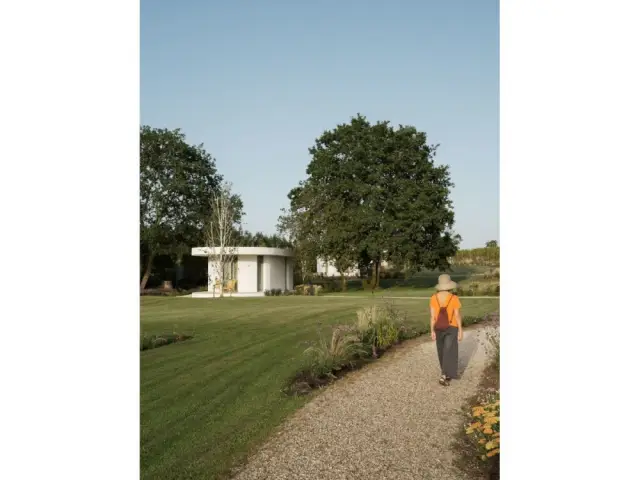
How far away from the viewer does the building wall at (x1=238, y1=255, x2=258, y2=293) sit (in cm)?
2262

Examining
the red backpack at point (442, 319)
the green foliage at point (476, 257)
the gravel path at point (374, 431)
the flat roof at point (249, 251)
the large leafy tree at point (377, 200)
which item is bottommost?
the gravel path at point (374, 431)

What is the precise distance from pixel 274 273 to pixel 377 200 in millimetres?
5355

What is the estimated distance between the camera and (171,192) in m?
26.4

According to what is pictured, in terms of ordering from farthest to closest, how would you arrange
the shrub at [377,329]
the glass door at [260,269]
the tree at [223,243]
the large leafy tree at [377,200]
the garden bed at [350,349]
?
the large leafy tree at [377,200] → the glass door at [260,269] → the tree at [223,243] → the shrub at [377,329] → the garden bed at [350,349]

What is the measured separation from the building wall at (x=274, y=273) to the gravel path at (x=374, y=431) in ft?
55.5

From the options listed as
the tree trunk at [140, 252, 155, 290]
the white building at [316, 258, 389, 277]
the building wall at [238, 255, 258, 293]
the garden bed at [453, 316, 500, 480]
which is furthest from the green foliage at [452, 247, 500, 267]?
the garden bed at [453, 316, 500, 480]

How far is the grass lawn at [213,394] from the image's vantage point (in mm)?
3588

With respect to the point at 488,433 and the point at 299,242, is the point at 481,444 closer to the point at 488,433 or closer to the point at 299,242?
the point at 488,433

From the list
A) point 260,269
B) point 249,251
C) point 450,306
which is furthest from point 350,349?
point 260,269
